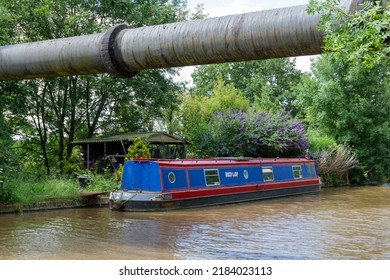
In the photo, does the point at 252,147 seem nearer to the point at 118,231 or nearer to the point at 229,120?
the point at 229,120

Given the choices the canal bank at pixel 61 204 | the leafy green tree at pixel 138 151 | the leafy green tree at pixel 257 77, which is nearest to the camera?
the canal bank at pixel 61 204

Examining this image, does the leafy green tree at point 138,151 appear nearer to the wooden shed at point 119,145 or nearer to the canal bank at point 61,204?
the wooden shed at point 119,145

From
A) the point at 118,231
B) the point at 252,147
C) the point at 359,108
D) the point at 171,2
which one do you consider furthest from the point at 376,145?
the point at 118,231

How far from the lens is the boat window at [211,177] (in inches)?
602

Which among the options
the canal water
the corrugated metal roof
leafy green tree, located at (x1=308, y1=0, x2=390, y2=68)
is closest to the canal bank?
the canal water

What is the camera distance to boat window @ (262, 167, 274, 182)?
58.6ft

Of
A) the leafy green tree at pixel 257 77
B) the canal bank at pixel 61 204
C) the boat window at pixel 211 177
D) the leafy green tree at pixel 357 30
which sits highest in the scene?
the leafy green tree at pixel 257 77

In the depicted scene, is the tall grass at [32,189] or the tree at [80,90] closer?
the tall grass at [32,189]

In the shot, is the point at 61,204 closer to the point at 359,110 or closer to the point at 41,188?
the point at 41,188

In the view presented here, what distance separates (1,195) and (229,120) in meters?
11.3

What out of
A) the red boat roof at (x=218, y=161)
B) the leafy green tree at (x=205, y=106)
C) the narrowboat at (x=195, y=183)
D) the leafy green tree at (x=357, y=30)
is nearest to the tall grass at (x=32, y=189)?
the narrowboat at (x=195, y=183)

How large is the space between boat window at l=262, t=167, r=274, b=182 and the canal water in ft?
9.94

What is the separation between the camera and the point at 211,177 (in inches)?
609

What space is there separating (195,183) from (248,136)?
23.4 ft
